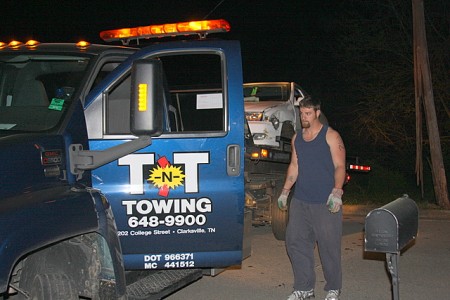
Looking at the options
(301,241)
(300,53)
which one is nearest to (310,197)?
(301,241)

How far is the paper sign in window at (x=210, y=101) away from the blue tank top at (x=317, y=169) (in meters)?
1.39

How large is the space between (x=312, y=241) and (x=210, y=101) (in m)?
1.96

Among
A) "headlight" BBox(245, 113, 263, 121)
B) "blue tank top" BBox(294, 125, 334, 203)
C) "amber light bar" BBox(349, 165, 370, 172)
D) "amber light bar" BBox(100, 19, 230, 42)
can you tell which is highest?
"amber light bar" BBox(100, 19, 230, 42)

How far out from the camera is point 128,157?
4.77m

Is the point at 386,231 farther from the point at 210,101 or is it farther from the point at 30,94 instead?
the point at 30,94

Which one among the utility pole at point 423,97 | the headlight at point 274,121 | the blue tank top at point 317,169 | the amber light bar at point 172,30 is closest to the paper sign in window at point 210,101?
the amber light bar at point 172,30

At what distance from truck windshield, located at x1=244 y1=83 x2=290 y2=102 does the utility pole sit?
3.96 metres

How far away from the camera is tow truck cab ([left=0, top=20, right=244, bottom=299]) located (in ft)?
12.6

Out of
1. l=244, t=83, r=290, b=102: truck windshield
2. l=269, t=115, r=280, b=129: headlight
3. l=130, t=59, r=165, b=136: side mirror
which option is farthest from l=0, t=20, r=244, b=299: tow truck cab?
l=244, t=83, r=290, b=102: truck windshield

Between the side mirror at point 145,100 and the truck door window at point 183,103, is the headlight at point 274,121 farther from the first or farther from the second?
the side mirror at point 145,100

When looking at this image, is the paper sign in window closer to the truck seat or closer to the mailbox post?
the truck seat

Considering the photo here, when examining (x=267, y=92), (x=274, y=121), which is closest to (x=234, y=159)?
(x=274, y=121)

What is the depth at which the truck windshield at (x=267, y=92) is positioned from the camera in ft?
36.6

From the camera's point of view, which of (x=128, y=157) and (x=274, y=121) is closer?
(x=128, y=157)
